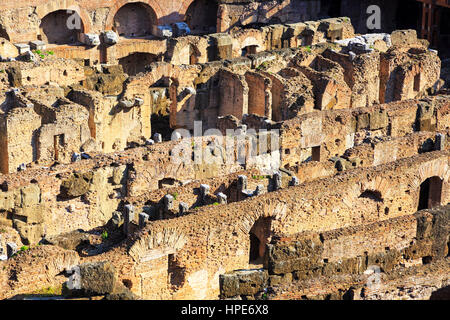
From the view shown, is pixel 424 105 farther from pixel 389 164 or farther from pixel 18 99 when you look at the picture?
pixel 18 99

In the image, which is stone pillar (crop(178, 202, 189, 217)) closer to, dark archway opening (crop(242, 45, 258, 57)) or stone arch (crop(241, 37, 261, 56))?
stone arch (crop(241, 37, 261, 56))

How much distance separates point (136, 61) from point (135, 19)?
8.86 feet

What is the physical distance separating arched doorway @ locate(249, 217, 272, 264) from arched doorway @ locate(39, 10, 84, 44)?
61.1 feet

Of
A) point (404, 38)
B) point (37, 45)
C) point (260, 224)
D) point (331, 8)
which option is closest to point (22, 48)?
point (37, 45)

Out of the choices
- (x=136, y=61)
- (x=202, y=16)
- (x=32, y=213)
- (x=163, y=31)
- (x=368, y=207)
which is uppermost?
(x=202, y=16)

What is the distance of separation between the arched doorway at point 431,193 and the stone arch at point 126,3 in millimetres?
17372

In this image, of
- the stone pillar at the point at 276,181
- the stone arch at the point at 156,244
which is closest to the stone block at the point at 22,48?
the stone pillar at the point at 276,181

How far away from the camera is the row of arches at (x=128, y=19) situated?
4619 centimetres

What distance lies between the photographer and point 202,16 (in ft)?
166

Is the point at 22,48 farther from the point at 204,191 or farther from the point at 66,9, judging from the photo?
the point at 204,191

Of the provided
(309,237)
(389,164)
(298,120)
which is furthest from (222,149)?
(309,237)

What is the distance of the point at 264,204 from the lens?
92.7 ft

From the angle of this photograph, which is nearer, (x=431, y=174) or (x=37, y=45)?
(x=431, y=174)

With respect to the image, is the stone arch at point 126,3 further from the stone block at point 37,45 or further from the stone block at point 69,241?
the stone block at point 69,241
